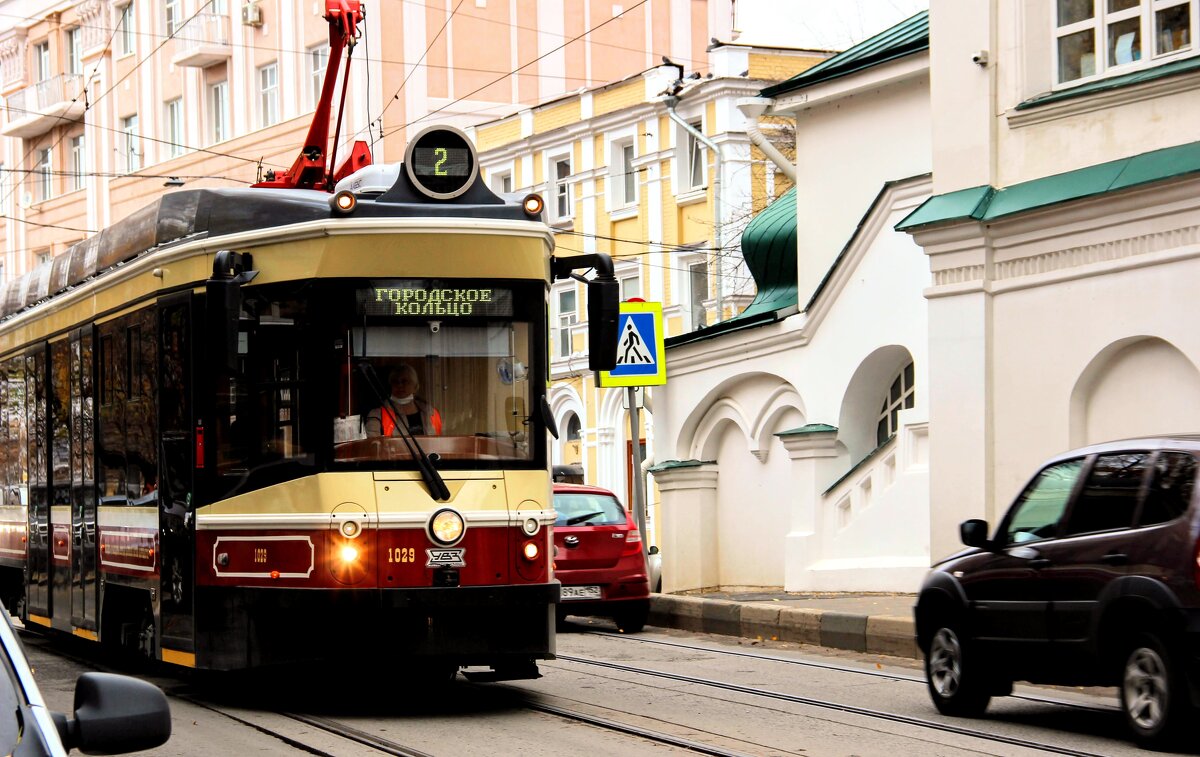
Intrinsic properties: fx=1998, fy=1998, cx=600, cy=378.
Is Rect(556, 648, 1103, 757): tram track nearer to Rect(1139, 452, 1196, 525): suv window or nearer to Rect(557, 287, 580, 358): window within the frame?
Rect(1139, 452, 1196, 525): suv window

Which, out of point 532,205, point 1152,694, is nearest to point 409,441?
point 532,205

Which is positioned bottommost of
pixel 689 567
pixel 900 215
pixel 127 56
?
pixel 689 567

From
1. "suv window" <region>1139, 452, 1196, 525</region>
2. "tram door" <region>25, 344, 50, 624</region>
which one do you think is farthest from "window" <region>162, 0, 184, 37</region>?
"suv window" <region>1139, 452, 1196, 525</region>

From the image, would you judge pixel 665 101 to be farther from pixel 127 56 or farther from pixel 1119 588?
pixel 1119 588

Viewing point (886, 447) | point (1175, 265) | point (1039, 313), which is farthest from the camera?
point (886, 447)

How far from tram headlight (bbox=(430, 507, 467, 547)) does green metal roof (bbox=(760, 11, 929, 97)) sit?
40.7 ft

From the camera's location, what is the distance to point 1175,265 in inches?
624

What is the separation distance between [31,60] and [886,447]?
5140 cm

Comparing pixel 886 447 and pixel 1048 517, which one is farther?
pixel 886 447

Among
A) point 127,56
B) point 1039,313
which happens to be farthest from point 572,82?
point 1039,313

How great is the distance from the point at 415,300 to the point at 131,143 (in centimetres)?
5271

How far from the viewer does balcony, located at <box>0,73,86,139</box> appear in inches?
2516

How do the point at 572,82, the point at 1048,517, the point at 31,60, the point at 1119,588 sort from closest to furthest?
the point at 1119,588 < the point at 1048,517 < the point at 572,82 < the point at 31,60

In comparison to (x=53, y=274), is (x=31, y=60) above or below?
above
